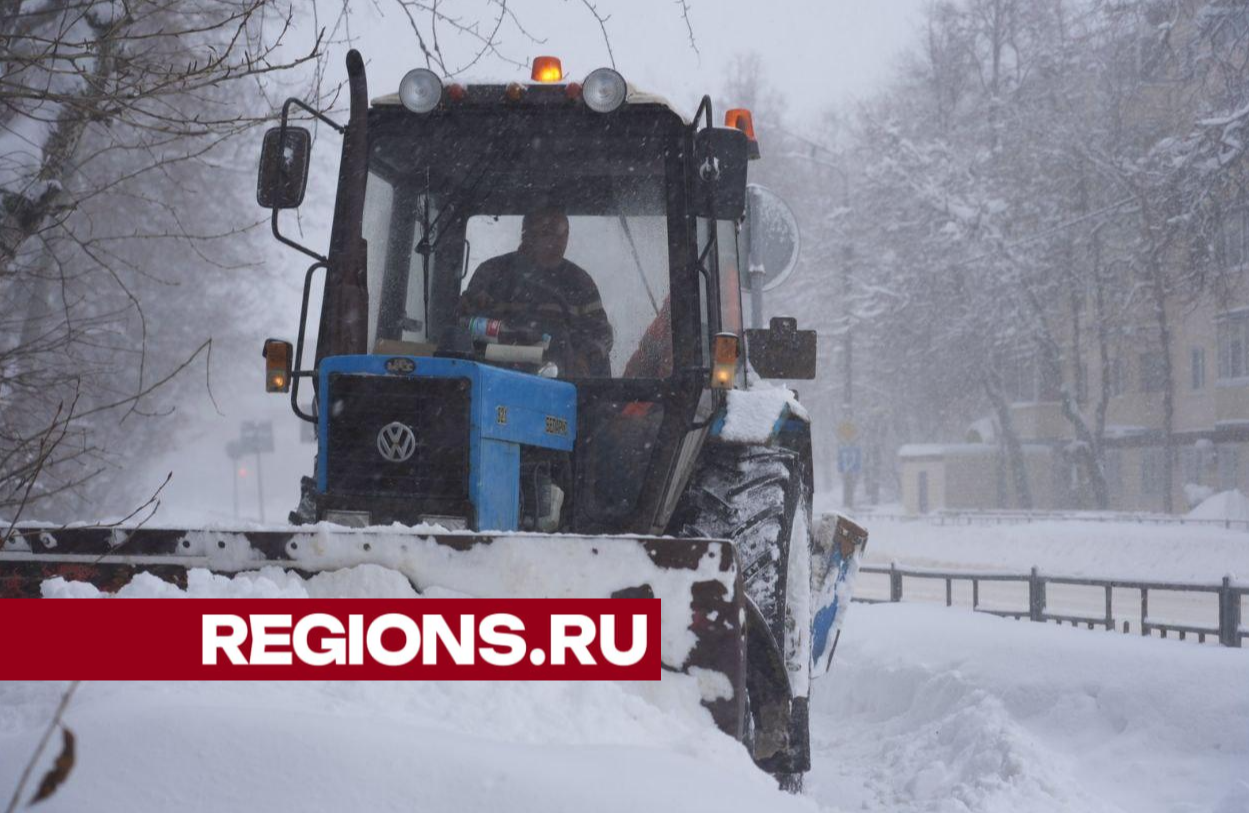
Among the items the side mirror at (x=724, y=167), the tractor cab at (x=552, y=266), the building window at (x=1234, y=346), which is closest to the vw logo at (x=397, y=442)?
the tractor cab at (x=552, y=266)

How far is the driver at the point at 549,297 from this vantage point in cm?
521

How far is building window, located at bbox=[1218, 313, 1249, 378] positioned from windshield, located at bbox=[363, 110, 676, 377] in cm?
3330

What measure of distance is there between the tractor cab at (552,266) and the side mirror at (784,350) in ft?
1.25

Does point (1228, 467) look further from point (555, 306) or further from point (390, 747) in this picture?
point (390, 747)

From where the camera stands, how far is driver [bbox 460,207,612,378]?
5.21 meters

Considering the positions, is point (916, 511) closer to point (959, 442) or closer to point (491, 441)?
point (959, 442)

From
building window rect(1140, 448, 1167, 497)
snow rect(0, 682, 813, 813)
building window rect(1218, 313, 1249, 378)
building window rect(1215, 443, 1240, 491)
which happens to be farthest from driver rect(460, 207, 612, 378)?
building window rect(1140, 448, 1167, 497)

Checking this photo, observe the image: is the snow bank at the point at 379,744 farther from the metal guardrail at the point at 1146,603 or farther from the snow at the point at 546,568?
the metal guardrail at the point at 1146,603

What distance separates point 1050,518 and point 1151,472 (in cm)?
889

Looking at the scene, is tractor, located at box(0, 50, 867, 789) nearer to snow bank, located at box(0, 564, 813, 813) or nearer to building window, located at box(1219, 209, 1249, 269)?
snow bank, located at box(0, 564, 813, 813)

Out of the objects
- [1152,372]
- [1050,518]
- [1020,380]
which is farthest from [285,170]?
[1020,380]

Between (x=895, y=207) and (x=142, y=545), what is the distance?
35.7 meters

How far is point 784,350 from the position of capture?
19.1ft

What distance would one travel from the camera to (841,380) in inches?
1891
